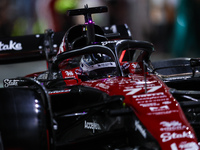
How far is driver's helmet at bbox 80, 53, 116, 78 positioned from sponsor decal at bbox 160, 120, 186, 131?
1.00m

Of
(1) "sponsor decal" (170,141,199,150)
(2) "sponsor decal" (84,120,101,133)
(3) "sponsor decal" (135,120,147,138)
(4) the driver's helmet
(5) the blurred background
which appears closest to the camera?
(1) "sponsor decal" (170,141,199,150)

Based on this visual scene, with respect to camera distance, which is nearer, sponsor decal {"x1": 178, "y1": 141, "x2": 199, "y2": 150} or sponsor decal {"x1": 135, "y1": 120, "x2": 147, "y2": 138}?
sponsor decal {"x1": 178, "y1": 141, "x2": 199, "y2": 150}

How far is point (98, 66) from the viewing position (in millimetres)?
2770

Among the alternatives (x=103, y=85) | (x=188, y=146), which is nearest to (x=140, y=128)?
(x=188, y=146)

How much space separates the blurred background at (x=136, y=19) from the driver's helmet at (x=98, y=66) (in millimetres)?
3899

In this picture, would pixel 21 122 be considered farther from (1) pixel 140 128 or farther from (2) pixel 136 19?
(2) pixel 136 19

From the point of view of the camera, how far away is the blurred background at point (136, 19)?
21.7ft

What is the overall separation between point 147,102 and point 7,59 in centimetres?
372

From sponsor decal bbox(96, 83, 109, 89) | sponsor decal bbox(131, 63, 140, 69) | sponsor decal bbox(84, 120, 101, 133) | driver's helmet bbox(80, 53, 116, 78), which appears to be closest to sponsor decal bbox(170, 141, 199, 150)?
sponsor decal bbox(96, 83, 109, 89)

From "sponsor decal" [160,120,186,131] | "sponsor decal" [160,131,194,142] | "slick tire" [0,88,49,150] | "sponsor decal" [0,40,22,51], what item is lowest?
"sponsor decal" [160,131,194,142]

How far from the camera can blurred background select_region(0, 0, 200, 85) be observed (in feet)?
21.7

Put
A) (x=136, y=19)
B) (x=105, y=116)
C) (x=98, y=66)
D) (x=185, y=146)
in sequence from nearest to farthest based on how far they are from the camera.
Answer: (x=185, y=146)
(x=105, y=116)
(x=98, y=66)
(x=136, y=19)

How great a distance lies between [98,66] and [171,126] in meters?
1.19

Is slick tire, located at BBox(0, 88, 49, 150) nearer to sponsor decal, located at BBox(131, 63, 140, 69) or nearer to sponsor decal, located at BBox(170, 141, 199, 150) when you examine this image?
sponsor decal, located at BBox(170, 141, 199, 150)
